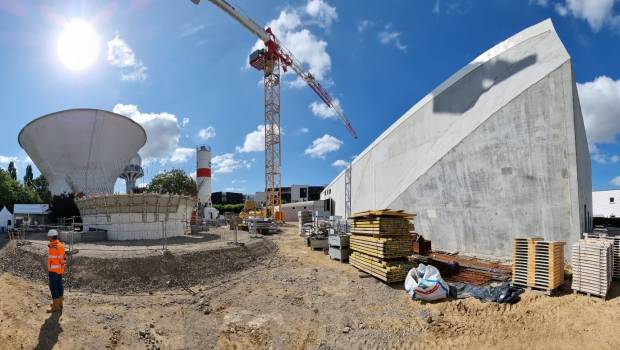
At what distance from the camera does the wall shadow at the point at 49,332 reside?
22.8ft

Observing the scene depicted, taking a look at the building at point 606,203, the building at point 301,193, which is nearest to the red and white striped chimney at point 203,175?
the building at point 301,193

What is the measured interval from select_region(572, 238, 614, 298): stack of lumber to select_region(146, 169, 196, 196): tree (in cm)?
5885

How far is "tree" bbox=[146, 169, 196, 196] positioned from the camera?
60.5 m

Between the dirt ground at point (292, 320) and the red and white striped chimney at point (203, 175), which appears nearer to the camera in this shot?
the dirt ground at point (292, 320)

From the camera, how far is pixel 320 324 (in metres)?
9.08

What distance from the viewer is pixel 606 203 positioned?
55.0m

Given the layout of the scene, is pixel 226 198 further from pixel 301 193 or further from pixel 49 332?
pixel 49 332

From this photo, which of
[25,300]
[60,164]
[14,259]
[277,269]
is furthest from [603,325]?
[60,164]

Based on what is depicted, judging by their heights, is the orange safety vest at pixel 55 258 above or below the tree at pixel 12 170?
below

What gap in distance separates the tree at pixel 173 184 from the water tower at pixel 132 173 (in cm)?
334

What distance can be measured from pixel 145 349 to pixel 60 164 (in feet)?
152

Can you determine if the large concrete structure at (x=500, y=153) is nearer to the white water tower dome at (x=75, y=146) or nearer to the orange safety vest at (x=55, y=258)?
the orange safety vest at (x=55, y=258)

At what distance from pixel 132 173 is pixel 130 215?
43.5 m

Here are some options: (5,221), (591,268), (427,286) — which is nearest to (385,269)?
(427,286)
